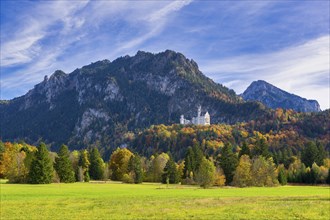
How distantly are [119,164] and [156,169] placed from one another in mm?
14102

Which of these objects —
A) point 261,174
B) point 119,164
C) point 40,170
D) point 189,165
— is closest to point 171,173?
point 189,165

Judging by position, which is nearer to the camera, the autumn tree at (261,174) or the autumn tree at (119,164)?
the autumn tree at (261,174)

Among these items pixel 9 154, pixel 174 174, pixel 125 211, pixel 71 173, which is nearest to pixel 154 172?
pixel 174 174

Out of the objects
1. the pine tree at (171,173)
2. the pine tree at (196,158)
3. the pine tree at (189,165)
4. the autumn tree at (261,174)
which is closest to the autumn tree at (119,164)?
the pine tree at (171,173)

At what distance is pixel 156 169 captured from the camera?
464 ft

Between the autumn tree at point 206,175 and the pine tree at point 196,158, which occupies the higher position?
the pine tree at point 196,158

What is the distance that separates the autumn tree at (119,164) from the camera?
Answer: 461ft

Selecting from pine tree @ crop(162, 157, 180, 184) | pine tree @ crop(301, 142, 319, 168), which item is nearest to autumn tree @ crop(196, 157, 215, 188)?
pine tree @ crop(162, 157, 180, 184)

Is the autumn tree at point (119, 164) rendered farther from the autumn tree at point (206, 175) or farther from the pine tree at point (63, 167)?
the autumn tree at point (206, 175)

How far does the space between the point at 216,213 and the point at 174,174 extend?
281 ft

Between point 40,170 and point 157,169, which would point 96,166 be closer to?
point 157,169

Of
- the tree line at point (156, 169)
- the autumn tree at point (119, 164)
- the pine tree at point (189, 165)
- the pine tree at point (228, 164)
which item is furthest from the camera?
the autumn tree at point (119, 164)

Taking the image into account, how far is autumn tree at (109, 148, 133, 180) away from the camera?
140375mm

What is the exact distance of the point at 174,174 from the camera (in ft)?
416
